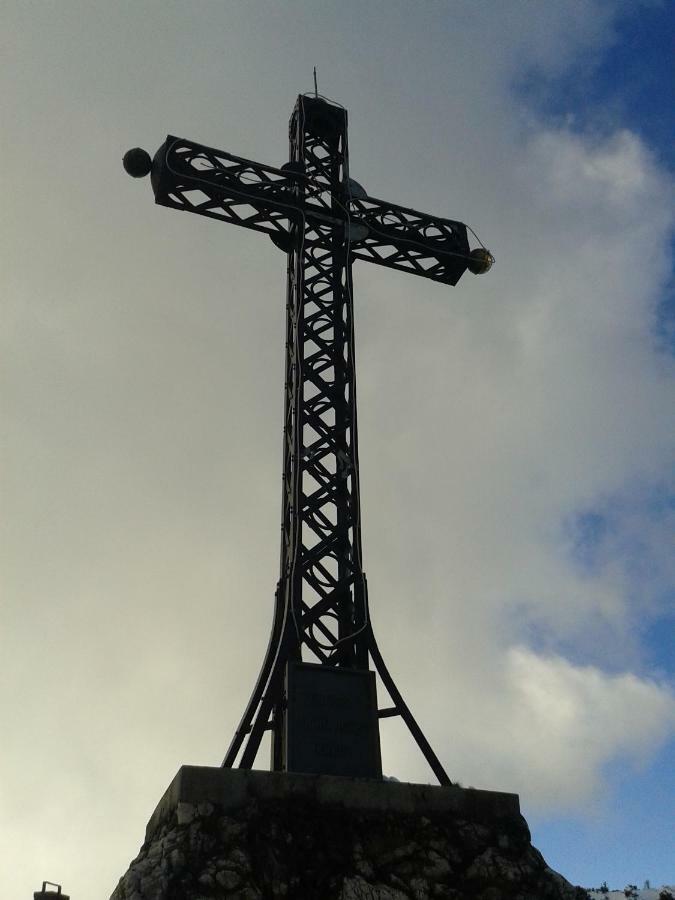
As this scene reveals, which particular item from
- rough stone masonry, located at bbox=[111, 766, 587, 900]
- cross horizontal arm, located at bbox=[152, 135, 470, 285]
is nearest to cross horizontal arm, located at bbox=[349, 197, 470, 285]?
cross horizontal arm, located at bbox=[152, 135, 470, 285]

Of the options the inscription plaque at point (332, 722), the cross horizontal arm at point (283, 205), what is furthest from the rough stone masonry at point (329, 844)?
the cross horizontal arm at point (283, 205)

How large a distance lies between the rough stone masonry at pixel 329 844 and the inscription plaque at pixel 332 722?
0.51 meters

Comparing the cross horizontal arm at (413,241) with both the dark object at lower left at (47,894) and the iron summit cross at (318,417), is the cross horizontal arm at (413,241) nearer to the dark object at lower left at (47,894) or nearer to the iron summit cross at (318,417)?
the iron summit cross at (318,417)

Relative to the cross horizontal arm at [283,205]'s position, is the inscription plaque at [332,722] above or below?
below

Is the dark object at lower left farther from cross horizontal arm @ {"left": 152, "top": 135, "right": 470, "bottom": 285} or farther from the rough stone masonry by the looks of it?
cross horizontal arm @ {"left": 152, "top": 135, "right": 470, "bottom": 285}

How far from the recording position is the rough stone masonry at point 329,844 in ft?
22.9

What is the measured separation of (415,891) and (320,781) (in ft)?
→ 3.70

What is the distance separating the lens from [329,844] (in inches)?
291

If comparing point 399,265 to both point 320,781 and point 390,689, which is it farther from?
point 320,781

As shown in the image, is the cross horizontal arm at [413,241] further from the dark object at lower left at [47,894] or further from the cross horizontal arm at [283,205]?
the dark object at lower left at [47,894]

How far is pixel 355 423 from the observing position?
10.6 metres

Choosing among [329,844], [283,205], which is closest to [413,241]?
[283,205]

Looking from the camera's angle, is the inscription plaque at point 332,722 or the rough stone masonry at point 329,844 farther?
the inscription plaque at point 332,722

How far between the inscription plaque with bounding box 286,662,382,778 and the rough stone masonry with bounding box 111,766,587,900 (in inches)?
20.0
